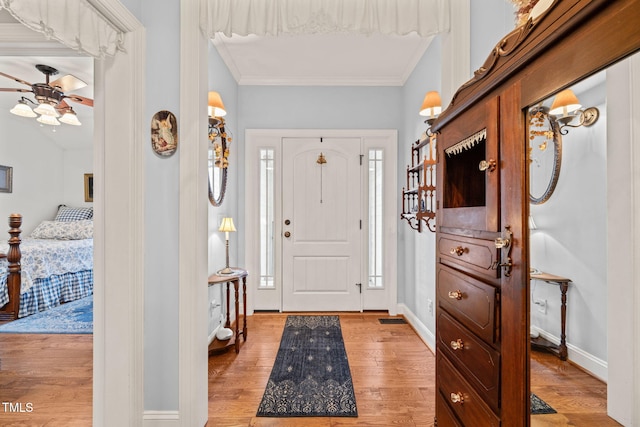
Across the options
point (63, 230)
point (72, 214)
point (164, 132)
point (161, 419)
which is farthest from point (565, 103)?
point (72, 214)

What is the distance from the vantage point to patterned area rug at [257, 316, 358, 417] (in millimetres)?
1867

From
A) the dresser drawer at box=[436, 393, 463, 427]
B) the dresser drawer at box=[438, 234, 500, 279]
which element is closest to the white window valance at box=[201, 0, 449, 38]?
the dresser drawer at box=[438, 234, 500, 279]

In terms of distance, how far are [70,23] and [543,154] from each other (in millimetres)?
1763

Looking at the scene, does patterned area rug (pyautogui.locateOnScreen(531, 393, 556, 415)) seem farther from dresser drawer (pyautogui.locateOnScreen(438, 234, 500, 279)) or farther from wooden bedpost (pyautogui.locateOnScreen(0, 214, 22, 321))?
wooden bedpost (pyautogui.locateOnScreen(0, 214, 22, 321))

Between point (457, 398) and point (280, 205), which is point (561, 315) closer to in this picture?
point (457, 398)

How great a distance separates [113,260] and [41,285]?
3.14 meters

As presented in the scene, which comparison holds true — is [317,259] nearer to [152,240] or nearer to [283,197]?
[283,197]

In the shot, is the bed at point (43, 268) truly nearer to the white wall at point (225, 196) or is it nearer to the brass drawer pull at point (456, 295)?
the white wall at point (225, 196)

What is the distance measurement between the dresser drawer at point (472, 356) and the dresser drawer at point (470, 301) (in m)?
0.03

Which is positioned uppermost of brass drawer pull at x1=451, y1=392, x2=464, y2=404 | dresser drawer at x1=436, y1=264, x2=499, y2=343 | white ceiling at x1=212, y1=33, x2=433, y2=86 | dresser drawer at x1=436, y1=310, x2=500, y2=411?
white ceiling at x1=212, y1=33, x2=433, y2=86

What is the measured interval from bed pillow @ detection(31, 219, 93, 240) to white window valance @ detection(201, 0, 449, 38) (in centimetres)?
467

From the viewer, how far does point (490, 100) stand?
86cm

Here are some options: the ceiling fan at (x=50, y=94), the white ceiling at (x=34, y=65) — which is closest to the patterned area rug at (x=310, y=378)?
the white ceiling at (x=34, y=65)

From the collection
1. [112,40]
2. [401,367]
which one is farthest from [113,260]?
[401,367]
